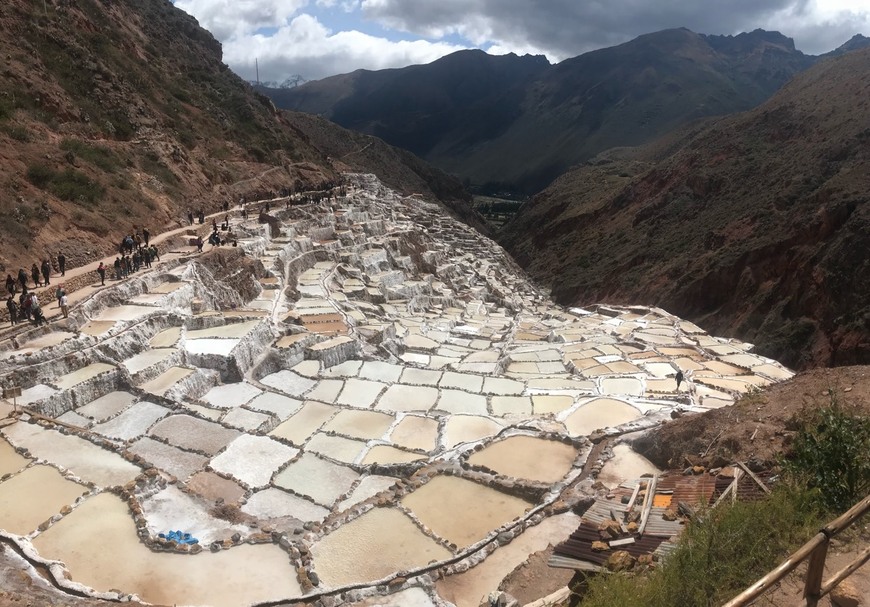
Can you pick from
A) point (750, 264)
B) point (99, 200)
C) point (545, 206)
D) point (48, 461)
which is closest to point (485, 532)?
point (48, 461)

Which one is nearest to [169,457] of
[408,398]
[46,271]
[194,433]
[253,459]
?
[194,433]

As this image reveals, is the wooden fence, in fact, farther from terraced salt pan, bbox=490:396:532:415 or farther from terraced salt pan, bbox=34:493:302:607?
terraced salt pan, bbox=490:396:532:415

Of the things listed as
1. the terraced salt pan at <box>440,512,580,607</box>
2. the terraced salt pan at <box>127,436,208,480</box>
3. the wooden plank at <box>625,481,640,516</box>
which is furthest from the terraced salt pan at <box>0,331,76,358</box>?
the wooden plank at <box>625,481,640,516</box>

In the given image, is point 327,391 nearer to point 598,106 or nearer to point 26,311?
point 26,311

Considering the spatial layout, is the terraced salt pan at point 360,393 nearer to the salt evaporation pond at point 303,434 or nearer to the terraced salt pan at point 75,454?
the salt evaporation pond at point 303,434

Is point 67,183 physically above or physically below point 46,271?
above

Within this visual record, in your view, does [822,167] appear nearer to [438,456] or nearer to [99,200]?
[438,456]
